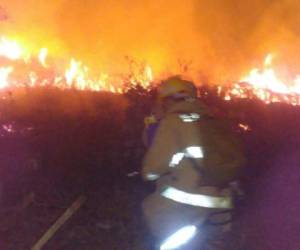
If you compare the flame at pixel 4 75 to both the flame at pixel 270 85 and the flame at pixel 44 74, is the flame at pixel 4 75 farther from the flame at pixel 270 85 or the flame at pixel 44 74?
the flame at pixel 270 85

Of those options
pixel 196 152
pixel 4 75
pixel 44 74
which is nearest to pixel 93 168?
pixel 196 152

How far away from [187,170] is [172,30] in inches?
673

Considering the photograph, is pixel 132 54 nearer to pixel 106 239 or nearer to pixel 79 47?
pixel 79 47

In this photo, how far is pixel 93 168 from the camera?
6.93 metres

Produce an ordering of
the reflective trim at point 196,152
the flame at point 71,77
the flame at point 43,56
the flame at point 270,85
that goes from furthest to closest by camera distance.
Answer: the flame at point 43,56 → the flame at point 71,77 → the flame at point 270,85 → the reflective trim at point 196,152

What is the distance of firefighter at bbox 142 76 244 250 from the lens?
3.49m

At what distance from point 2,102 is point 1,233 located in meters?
4.73

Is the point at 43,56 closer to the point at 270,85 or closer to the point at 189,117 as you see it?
the point at 270,85

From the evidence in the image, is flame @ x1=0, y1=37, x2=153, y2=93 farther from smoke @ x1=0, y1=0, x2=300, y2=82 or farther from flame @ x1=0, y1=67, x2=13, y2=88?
smoke @ x1=0, y1=0, x2=300, y2=82

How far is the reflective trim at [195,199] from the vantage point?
3.58m

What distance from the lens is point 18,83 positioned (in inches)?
512

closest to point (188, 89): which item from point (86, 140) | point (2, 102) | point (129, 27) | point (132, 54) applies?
point (86, 140)

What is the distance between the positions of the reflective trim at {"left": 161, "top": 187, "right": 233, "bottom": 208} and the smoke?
14528mm

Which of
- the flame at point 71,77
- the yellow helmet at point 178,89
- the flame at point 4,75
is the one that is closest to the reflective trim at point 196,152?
the yellow helmet at point 178,89
